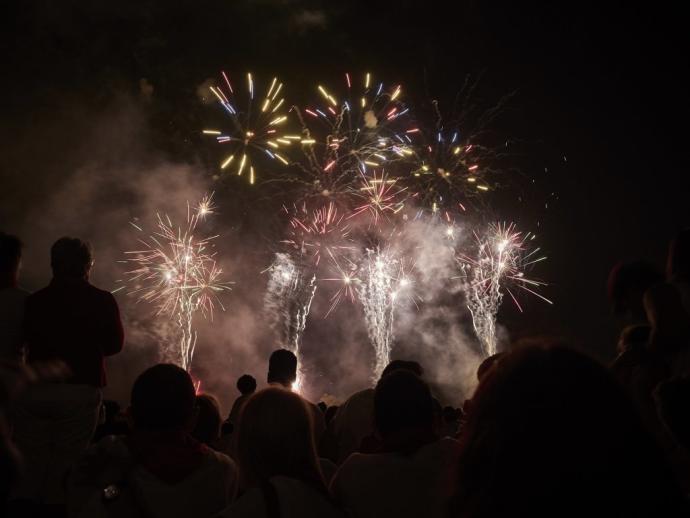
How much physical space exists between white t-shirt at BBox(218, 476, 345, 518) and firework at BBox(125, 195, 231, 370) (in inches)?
621

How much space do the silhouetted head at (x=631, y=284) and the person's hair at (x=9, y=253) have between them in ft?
14.5

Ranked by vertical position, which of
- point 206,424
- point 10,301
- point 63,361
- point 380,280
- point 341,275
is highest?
point 341,275

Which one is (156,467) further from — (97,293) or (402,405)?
(97,293)

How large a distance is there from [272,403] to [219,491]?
1.96 feet

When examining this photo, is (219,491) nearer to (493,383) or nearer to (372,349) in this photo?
(493,383)

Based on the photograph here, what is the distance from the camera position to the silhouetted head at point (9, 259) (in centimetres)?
418

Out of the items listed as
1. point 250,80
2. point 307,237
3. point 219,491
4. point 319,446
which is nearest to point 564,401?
point 219,491

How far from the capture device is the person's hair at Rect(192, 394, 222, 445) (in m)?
4.35

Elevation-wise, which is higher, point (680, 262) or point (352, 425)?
point (680, 262)

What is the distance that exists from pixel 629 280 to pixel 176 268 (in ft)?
54.3

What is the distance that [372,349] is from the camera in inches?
1302

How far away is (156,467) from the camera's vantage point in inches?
108

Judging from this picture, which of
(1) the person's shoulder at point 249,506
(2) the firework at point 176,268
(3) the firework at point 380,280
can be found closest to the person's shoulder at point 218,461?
(1) the person's shoulder at point 249,506

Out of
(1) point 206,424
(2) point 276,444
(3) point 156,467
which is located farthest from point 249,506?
(1) point 206,424
